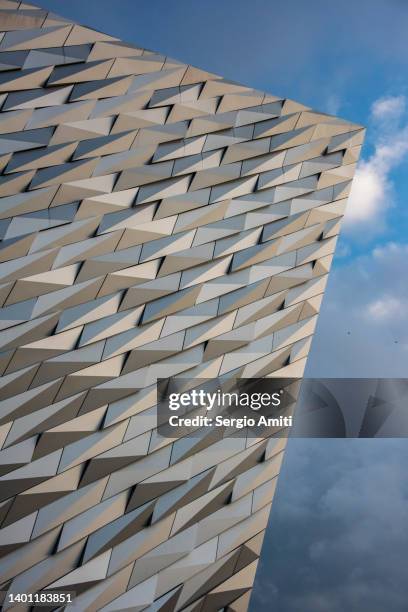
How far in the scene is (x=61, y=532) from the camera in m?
12.1

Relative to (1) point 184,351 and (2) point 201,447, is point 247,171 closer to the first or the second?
(1) point 184,351

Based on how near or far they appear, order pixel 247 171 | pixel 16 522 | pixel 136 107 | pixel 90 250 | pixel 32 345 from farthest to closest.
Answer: pixel 247 171 → pixel 136 107 → pixel 90 250 → pixel 32 345 → pixel 16 522

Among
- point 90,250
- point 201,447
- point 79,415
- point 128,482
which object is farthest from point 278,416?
point 90,250

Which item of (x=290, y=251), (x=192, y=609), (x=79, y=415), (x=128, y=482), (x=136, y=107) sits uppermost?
(x=136, y=107)

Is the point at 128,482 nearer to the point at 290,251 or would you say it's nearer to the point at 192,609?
the point at 192,609

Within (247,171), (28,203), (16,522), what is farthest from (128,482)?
(247,171)

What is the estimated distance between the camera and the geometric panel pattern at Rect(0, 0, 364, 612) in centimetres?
1232

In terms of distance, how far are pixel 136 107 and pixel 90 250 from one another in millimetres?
4379

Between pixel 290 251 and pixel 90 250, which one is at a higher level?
pixel 290 251

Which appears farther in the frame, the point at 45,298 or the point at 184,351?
the point at 184,351

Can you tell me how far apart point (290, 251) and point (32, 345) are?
8.22 metres

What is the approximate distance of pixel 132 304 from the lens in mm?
13891

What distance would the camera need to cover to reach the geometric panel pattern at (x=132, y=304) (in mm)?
12320

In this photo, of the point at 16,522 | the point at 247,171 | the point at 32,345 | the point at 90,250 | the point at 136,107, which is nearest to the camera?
the point at 16,522
